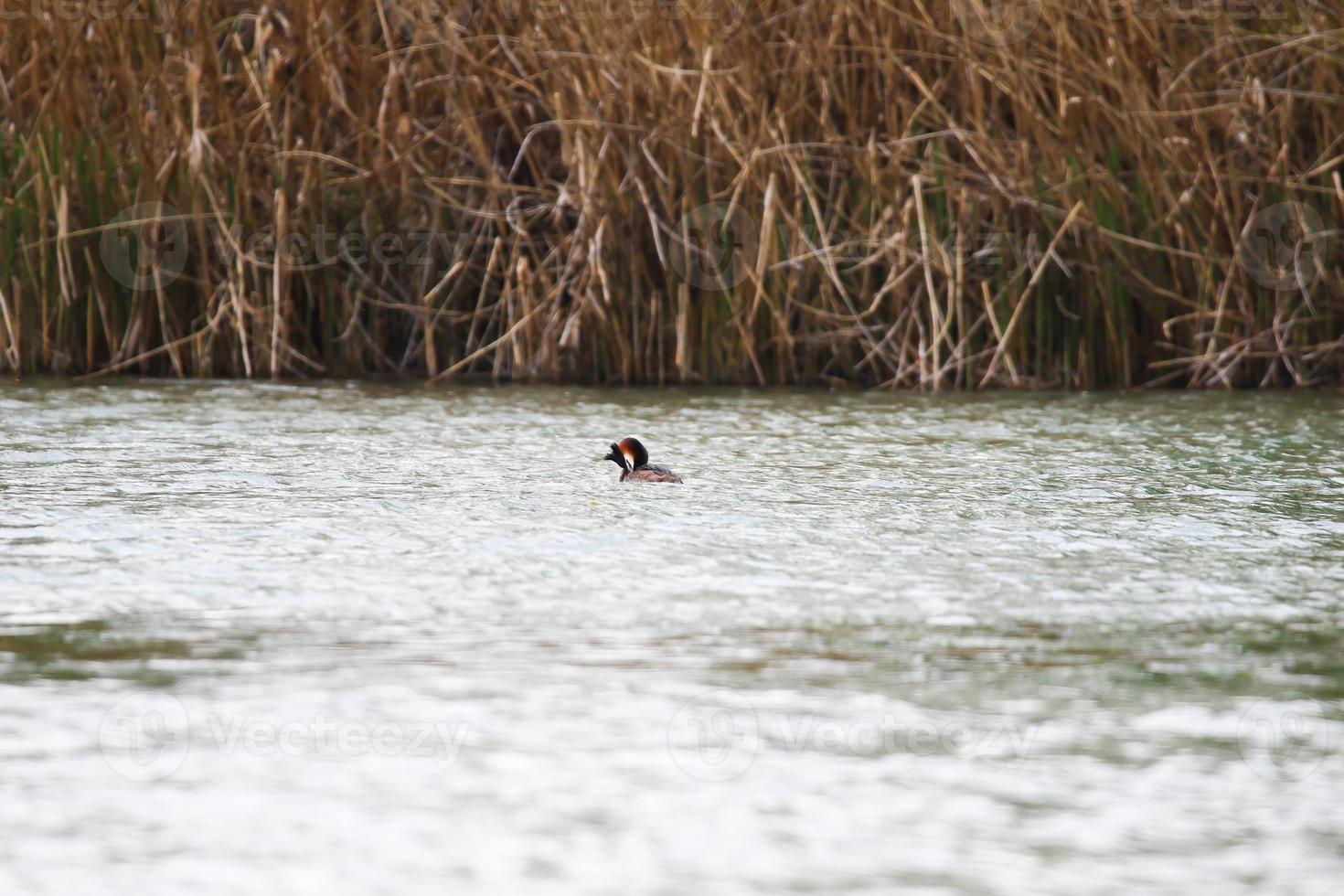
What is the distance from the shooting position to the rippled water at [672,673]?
231cm

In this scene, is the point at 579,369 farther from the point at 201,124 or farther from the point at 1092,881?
the point at 1092,881

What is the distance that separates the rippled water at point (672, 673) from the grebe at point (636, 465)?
0.05 m

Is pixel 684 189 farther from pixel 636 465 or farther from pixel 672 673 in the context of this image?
pixel 672 673

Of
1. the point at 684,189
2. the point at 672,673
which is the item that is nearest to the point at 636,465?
the point at 672,673

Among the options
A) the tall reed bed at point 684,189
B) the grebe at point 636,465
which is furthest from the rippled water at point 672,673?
the tall reed bed at point 684,189

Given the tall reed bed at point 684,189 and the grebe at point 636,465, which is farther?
the tall reed bed at point 684,189

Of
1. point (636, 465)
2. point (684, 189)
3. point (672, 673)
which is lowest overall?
point (672, 673)

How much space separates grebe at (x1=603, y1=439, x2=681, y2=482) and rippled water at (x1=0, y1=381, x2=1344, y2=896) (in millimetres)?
51

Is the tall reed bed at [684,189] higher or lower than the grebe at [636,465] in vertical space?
higher

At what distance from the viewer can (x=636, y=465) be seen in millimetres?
4852

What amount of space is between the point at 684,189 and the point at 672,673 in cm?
427

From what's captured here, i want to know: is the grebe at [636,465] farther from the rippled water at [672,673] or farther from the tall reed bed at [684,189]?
the tall reed bed at [684,189]

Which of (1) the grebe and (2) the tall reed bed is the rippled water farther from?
(2) the tall reed bed

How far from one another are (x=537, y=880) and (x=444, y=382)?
17.3 feet
